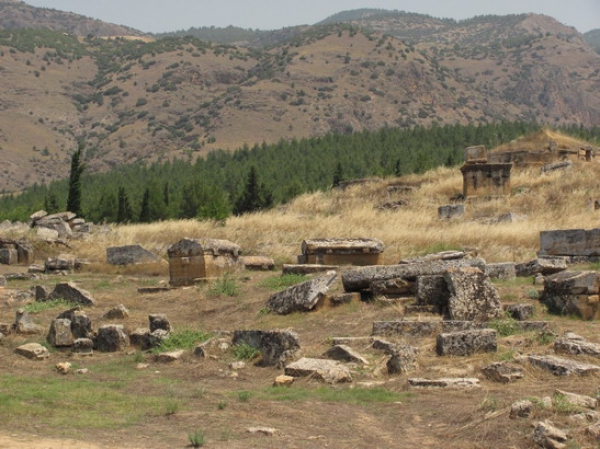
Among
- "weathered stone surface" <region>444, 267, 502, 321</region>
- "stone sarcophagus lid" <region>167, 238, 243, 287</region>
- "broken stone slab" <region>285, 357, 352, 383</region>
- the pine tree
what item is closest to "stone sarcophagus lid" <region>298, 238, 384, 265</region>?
"stone sarcophagus lid" <region>167, 238, 243, 287</region>

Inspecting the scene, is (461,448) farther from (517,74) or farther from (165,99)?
(517,74)

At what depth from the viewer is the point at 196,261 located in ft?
58.0

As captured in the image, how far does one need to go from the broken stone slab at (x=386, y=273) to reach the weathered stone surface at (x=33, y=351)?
473 cm

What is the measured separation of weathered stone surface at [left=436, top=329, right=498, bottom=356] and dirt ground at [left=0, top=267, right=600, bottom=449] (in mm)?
129

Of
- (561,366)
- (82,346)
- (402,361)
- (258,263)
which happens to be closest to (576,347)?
(561,366)

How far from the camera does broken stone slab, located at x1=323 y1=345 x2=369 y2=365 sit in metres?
9.36

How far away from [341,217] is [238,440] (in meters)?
20.9

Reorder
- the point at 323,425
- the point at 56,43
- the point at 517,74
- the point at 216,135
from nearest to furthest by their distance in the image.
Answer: the point at 323,425
the point at 216,135
the point at 56,43
the point at 517,74

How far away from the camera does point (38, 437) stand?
6250 millimetres

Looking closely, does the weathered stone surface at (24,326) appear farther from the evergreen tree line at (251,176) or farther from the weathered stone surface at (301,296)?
the evergreen tree line at (251,176)

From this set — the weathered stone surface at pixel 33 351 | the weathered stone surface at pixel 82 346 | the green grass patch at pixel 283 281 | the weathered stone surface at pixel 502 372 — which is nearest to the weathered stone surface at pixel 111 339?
the weathered stone surface at pixel 82 346

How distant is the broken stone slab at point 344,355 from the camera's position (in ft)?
30.7

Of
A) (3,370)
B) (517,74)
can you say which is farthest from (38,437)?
(517,74)

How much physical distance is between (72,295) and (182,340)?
4893mm
